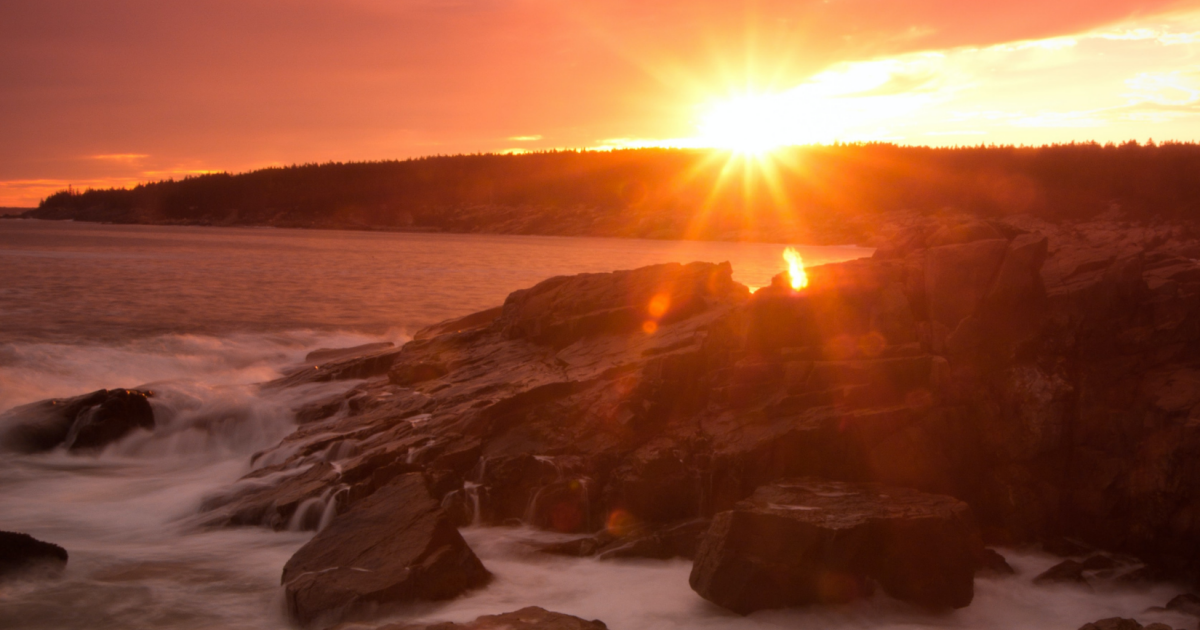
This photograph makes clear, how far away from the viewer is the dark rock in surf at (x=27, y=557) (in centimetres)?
728

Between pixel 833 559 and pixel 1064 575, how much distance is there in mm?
2474

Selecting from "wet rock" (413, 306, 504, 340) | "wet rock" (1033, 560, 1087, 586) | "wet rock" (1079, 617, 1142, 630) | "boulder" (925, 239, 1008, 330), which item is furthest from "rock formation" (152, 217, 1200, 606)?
"wet rock" (413, 306, 504, 340)

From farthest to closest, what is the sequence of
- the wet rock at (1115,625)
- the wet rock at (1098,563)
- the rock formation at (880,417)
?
1. the rock formation at (880,417)
2. the wet rock at (1098,563)
3. the wet rock at (1115,625)

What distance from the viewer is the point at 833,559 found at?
22.2 feet

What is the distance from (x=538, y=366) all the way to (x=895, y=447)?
5.20 meters

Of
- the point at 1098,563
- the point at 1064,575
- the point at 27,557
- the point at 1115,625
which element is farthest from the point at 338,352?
the point at 1115,625

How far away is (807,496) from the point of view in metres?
7.59

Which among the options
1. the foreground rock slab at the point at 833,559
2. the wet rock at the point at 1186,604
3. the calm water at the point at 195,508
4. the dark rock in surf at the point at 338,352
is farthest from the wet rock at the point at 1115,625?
the dark rock in surf at the point at 338,352

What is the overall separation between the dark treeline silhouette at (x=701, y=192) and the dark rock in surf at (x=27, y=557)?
7004cm

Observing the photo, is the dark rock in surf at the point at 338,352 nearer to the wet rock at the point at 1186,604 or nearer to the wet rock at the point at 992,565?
the wet rock at the point at 992,565

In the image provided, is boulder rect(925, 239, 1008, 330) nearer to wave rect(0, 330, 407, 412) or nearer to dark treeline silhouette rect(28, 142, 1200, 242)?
wave rect(0, 330, 407, 412)

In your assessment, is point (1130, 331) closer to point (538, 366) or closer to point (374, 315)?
point (538, 366)

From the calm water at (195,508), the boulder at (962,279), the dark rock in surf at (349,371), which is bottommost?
the calm water at (195,508)

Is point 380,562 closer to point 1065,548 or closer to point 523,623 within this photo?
point 523,623
